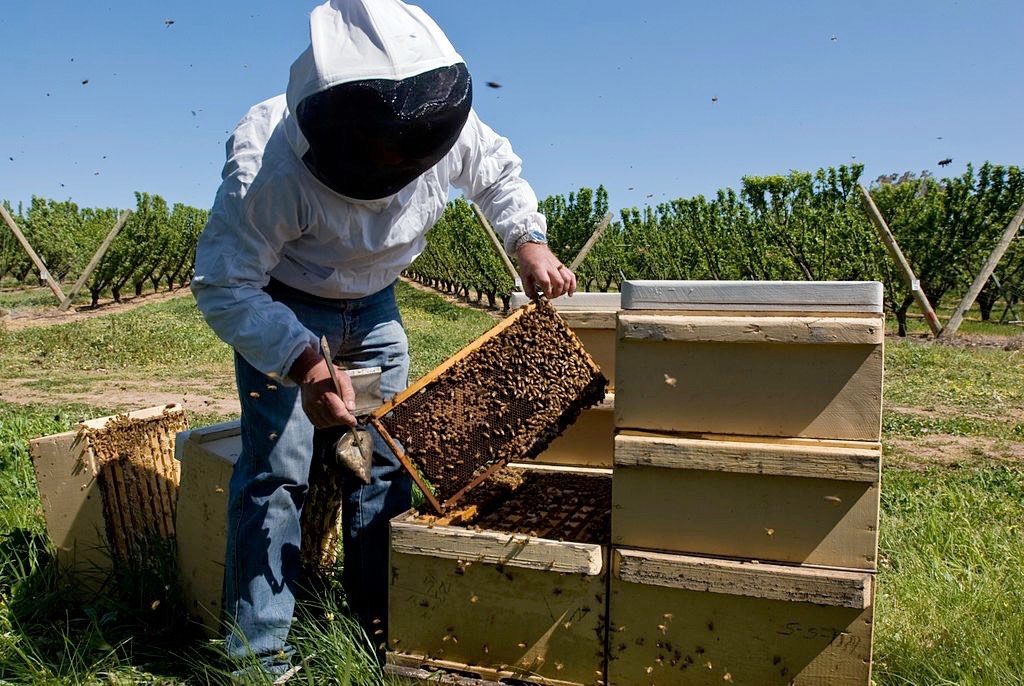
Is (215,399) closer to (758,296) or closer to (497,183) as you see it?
(497,183)

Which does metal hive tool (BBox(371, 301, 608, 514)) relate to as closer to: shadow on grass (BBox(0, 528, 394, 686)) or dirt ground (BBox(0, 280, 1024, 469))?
shadow on grass (BBox(0, 528, 394, 686))

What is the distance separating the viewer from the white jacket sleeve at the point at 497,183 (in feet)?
7.98

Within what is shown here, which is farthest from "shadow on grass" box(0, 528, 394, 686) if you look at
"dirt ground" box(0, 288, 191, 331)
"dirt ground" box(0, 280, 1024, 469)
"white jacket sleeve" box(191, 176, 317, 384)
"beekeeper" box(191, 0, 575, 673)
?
"dirt ground" box(0, 288, 191, 331)

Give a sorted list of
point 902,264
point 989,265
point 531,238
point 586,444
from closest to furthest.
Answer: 1. point 531,238
2. point 586,444
3. point 989,265
4. point 902,264

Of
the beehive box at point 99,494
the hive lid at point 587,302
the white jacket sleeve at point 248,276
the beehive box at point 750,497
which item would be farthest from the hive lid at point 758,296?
the beehive box at point 99,494

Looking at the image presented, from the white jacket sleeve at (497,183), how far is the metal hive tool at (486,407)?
0.34 m

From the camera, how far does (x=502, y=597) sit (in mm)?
1999

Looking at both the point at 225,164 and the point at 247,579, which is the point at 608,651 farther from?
the point at 225,164

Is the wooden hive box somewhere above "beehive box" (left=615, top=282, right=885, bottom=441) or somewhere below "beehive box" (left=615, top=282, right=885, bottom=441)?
below

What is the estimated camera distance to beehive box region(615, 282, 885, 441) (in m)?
1.73

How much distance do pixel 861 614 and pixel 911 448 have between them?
4285 millimetres

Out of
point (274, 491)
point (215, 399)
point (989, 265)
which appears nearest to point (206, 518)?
point (274, 491)

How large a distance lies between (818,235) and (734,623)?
51.0 ft

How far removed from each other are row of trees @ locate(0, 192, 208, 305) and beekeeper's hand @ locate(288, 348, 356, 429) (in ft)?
64.9
